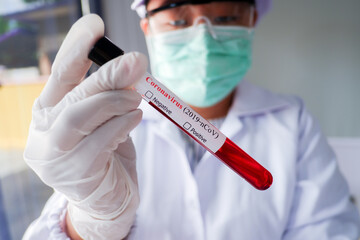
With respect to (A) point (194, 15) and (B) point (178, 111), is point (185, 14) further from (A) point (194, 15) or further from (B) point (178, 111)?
(B) point (178, 111)

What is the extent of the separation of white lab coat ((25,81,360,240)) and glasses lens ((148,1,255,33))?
0.91ft

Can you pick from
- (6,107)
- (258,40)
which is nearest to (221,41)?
(6,107)

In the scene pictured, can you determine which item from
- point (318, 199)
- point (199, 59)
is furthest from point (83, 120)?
point (318, 199)

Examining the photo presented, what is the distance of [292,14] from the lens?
5.66ft

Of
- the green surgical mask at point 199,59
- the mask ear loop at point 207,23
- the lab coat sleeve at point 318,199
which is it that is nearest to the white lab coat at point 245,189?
the lab coat sleeve at point 318,199

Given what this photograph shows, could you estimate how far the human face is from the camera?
80cm

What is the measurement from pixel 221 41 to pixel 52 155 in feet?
1.98


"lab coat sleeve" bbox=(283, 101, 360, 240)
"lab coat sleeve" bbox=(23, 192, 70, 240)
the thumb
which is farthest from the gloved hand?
"lab coat sleeve" bbox=(283, 101, 360, 240)

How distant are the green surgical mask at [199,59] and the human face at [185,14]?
0.03 metres

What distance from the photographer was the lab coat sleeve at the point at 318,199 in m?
0.80

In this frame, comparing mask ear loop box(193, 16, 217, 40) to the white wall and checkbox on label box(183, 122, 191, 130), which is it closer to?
checkbox on label box(183, 122, 191, 130)

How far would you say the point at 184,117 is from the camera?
48 centimetres

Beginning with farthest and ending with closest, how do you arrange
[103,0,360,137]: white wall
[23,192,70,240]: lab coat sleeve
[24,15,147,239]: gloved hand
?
[103,0,360,137]: white wall, [23,192,70,240]: lab coat sleeve, [24,15,147,239]: gloved hand

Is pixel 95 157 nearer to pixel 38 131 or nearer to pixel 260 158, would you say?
pixel 38 131
